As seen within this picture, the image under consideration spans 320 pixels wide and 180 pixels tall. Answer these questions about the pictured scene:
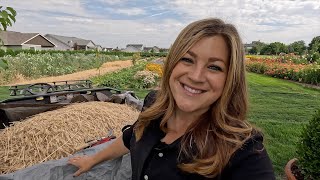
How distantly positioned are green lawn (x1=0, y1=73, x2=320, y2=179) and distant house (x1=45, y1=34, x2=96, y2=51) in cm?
7433

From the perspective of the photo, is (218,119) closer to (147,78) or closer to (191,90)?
(191,90)

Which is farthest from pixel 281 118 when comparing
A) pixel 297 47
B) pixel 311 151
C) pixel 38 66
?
pixel 297 47

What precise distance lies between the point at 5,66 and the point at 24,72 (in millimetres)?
18978

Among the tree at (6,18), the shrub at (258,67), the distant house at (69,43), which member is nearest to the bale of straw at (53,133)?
the tree at (6,18)

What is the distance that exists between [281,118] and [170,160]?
6.94 meters

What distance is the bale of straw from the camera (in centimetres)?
249

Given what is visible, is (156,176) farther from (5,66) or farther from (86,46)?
(86,46)

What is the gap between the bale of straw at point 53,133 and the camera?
2490 mm

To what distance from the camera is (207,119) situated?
1.60 meters

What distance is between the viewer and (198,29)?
1.51m

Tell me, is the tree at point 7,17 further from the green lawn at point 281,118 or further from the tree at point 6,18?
the green lawn at point 281,118

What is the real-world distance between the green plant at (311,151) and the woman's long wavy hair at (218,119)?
Result: 1.88 m

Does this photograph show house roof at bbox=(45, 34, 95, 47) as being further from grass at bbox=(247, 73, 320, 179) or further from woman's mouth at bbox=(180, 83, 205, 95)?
woman's mouth at bbox=(180, 83, 205, 95)

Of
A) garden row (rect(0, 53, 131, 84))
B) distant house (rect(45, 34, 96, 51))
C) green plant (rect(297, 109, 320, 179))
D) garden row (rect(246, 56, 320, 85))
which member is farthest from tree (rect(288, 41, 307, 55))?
green plant (rect(297, 109, 320, 179))
